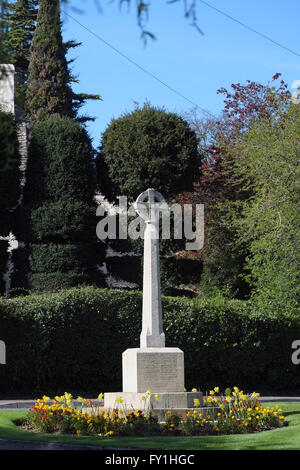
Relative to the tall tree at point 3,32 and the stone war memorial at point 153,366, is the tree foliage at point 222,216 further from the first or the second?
the tall tree at point 3,32

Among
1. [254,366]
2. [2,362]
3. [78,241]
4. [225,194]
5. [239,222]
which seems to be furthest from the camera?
[225,194]

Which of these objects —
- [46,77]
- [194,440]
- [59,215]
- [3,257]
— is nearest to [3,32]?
[194,440]

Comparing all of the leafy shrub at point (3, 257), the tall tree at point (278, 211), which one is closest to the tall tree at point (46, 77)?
the leafy shrub at point (3, 257)

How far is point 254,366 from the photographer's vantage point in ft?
76.8

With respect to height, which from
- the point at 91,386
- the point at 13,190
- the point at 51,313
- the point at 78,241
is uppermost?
the point at 13,190

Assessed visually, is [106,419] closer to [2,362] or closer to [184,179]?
[2,362]

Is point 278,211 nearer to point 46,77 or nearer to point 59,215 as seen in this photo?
point 59,215

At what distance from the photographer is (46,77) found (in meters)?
35.8

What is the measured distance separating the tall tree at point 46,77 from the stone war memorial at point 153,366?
69.2ft

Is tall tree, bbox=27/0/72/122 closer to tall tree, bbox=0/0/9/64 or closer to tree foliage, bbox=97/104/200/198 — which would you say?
tree foliage, bbox=97/104/200/198

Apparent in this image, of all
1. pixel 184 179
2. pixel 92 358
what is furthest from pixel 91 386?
pixel 184 179

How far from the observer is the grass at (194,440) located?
1126 centimetres

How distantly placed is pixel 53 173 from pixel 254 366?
11.6 m

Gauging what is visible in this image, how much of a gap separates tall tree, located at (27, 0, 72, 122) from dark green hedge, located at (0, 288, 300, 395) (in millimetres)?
15390
